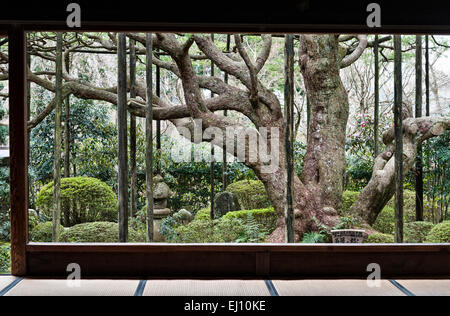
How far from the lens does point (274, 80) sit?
11312mm

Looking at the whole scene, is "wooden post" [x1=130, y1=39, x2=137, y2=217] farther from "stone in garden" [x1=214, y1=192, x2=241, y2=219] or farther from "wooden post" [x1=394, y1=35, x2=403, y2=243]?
"wooden post" [x1=394, y1=35, x2=403, y2=243]

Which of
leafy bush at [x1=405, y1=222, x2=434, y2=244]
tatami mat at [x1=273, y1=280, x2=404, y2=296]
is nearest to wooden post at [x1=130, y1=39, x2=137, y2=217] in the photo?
tatami mat at [x1=273, y1=280, x2=404, y2=296]

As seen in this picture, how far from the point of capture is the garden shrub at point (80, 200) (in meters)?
6.98

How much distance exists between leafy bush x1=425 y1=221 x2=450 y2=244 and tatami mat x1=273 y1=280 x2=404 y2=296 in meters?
3.98

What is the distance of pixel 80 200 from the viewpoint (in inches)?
278

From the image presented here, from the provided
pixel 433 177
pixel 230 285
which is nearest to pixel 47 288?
pixel 230 285

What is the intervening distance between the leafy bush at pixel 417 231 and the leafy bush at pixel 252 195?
232 cm

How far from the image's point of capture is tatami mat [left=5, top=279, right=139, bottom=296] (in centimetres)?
249

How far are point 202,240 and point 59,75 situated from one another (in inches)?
119

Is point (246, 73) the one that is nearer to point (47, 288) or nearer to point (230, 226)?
point (230, 226)

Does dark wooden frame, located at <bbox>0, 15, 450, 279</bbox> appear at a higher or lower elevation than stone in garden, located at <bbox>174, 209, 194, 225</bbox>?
higher

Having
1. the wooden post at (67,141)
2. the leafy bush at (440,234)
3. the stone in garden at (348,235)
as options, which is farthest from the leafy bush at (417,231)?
the wooden post at (67,141)

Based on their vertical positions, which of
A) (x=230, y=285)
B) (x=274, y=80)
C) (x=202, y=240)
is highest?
(x=274, y=80)

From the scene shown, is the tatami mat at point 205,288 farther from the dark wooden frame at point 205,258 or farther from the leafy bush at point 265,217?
the leafy bush at point 265,217
